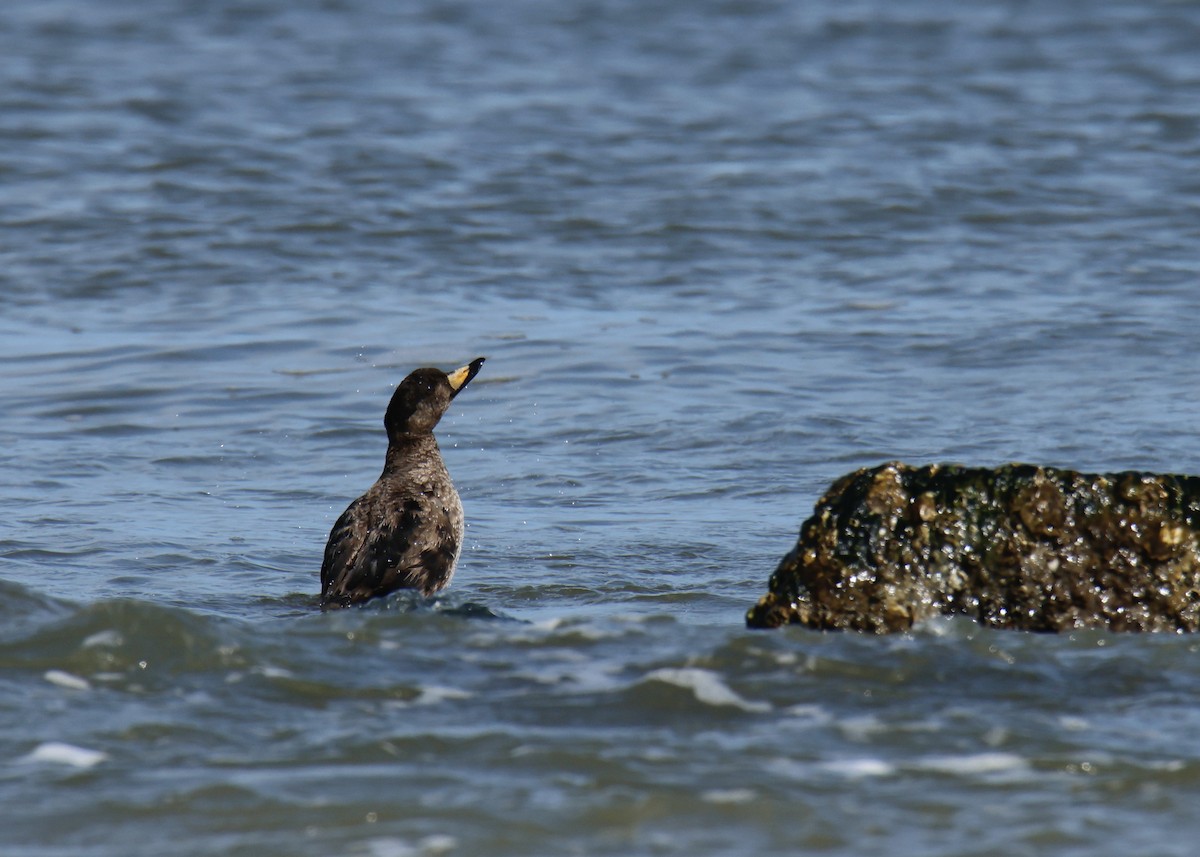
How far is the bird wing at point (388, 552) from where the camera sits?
7.20m

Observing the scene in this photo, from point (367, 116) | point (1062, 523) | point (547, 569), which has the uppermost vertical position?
point (367, 116)

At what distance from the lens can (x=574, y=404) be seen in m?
10.8

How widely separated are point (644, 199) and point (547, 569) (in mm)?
9264

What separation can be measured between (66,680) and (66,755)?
2.28 ft

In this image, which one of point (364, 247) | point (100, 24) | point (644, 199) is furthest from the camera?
point (100, 24)

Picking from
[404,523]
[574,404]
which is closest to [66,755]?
[404,523]

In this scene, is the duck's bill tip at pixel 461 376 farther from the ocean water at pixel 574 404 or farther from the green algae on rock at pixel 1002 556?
the green algae on rock at pixel 1002 556

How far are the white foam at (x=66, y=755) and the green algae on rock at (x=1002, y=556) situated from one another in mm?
2405

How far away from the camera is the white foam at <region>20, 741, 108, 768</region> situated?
5.04m

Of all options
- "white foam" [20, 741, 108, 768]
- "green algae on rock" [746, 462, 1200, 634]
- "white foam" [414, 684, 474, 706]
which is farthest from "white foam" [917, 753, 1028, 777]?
"white foam" [20, 741, 108, 768]

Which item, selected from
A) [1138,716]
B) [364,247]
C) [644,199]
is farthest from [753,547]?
[644,199]

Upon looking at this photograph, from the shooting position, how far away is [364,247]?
49.4 feet

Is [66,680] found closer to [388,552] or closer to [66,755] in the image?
[66,755]

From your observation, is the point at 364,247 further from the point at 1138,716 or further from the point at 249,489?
the point at 1138,716
